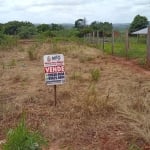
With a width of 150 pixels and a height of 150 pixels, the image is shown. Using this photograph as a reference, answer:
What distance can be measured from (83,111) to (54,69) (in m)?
0.80

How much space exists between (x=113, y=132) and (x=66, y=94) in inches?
89.9

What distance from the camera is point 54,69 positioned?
22.9 feet

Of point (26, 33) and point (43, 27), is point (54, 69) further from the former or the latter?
point (43, 27)

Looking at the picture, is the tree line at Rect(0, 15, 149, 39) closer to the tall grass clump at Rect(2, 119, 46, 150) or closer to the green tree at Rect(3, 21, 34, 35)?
the green tree at Rect(3, 21, 34, 35)


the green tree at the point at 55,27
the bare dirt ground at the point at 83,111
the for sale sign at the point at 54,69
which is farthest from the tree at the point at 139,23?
the for sale sign at the point at 54,69

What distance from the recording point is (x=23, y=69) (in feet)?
40.2

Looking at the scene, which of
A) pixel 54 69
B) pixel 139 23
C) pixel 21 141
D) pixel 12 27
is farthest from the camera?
pixel 139 23

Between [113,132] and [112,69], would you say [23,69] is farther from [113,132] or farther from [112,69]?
[113,132]

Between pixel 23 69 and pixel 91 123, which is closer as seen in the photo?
pixel 91 123

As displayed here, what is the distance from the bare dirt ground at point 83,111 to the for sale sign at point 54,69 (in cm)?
46

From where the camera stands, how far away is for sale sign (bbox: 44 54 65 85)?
6.95m

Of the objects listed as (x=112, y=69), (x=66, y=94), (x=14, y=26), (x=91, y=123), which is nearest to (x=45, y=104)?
(x=66, y=94)

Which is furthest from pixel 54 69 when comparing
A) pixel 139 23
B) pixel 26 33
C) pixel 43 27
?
pixel 139 23

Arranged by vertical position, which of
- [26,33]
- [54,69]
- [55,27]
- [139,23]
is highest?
[54,69]
